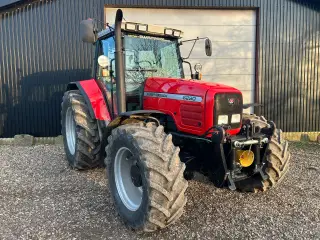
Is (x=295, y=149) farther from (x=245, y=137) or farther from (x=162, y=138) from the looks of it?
(x=162, y=138)

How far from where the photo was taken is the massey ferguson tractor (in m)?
3.11

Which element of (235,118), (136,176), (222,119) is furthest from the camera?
(235,118)

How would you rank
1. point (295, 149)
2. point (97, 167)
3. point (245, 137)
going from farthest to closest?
point (295, 149) → point (97, 167) → point (245, 137)

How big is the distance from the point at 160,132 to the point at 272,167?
1581 millimetres

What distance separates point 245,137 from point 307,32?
21.5 ft

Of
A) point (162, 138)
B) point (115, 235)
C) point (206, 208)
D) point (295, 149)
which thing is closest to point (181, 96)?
point (162, 138)

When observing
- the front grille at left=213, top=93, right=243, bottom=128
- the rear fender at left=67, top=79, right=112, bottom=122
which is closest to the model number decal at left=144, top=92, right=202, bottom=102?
the front grille at left=213, top=93, right=243, bottom=128

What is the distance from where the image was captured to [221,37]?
29.3 ft

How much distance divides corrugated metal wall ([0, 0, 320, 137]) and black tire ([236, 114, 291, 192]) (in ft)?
16.6

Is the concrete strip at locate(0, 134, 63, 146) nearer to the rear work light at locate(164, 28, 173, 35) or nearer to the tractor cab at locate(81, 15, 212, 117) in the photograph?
the tractor cab at locate(81, 15, 212, 117)

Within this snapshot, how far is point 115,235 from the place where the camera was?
330 cm

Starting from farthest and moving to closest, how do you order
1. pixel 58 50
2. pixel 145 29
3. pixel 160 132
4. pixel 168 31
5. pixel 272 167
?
pixel 58 50 < pixel 168 31 < pixel 145 29 < pixel 272 167 < pixel 160 132

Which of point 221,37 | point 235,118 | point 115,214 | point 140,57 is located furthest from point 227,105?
point 221,37

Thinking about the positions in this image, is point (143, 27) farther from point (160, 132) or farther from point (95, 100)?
point (160, 132)
